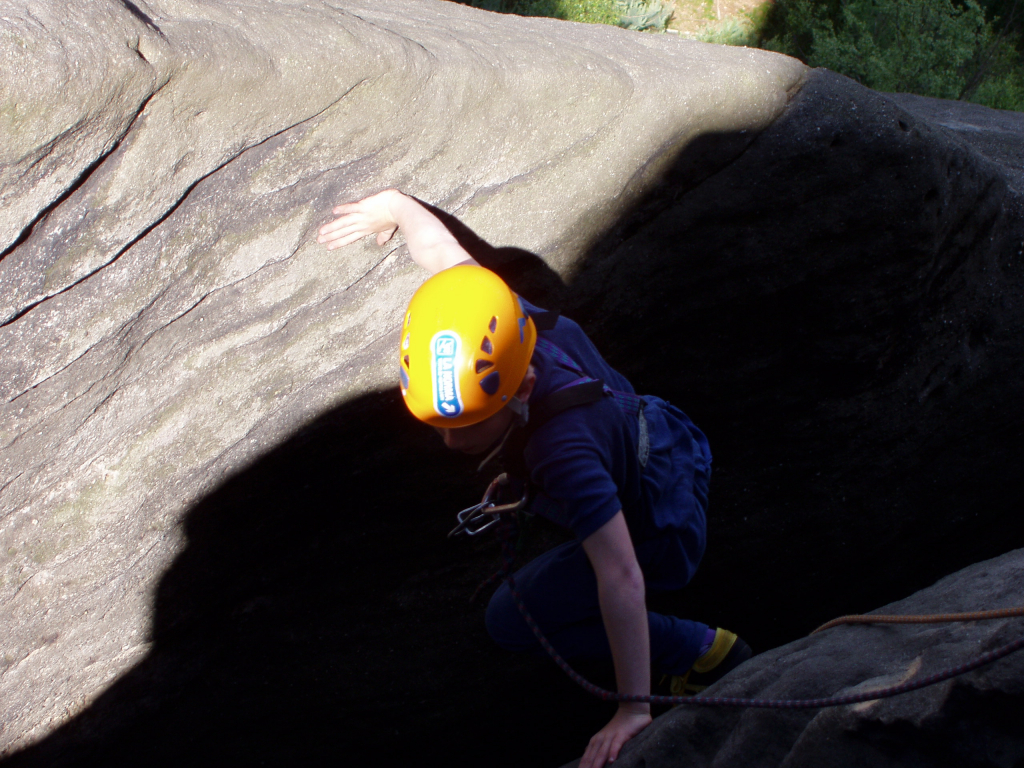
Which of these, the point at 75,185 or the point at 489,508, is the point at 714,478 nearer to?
the point at 489,508

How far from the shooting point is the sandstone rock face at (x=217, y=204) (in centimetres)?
127

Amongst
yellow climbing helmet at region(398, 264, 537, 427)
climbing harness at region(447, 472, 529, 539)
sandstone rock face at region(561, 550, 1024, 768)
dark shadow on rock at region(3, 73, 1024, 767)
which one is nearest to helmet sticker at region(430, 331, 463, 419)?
yellow climbing helmet at region(398, 264, 537, 427)

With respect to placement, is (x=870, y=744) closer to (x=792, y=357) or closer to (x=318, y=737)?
(x=792, y=357)

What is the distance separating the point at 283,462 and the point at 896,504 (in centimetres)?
182

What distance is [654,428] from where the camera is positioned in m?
1.61

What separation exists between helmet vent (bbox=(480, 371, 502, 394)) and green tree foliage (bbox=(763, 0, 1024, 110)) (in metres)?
4.37

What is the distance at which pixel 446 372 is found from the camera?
125 centimetres

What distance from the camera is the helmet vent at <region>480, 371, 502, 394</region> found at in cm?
125

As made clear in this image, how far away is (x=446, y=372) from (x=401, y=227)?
440mm

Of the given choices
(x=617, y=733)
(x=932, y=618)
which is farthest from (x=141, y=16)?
(x=932, y=618)

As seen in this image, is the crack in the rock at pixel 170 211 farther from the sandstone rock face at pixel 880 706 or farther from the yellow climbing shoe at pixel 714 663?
the yellow climbing shoe at pixel 714 663

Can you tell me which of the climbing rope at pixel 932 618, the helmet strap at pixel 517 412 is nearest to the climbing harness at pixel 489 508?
the helmet strap at pixel 517 412

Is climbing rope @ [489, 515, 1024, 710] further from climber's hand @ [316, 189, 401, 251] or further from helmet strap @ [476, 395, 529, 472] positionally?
climber's hand @ [316, 189, 401, 251]

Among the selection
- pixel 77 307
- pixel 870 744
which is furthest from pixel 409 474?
pixel 870 744
